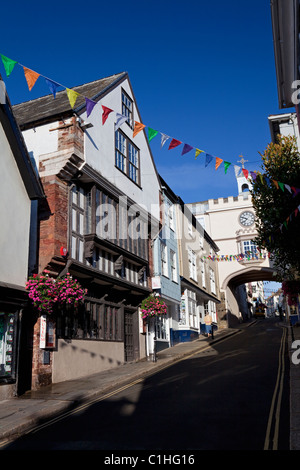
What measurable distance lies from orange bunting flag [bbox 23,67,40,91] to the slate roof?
431cm

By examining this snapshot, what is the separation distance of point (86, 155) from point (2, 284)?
6.27 meters

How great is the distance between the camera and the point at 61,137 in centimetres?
1444

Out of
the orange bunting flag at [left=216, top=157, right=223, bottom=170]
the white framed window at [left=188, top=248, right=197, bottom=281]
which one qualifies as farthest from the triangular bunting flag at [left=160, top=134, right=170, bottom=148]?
the white framed window at [left=188, top=248, right=197, bottom=281]

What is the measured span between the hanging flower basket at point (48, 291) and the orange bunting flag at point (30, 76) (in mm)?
5482

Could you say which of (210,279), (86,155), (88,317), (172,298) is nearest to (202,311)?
(210,279)

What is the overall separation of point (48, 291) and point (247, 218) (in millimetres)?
33499

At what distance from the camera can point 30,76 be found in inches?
397

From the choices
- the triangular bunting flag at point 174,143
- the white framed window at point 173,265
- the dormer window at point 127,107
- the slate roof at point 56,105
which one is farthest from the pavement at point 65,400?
the dormer window at point 127,107

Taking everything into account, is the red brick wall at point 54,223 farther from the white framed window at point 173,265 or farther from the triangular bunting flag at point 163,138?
the white framed window at point 173,265

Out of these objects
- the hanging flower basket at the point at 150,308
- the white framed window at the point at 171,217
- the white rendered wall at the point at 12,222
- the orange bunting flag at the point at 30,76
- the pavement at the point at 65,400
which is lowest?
the pavement at the point at 65,400

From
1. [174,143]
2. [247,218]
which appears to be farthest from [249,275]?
[174,143]

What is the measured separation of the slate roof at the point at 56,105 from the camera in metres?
14.9

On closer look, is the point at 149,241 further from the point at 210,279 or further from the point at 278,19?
the point at 210,279

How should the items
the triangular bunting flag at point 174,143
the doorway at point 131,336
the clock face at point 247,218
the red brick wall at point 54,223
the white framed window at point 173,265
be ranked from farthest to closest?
the clock face at point 247,218, the white framed window at point 173,265, the doorway at point 131,336, the red brick wall at point 54,223, the triangular bunting flag at point 174,143
